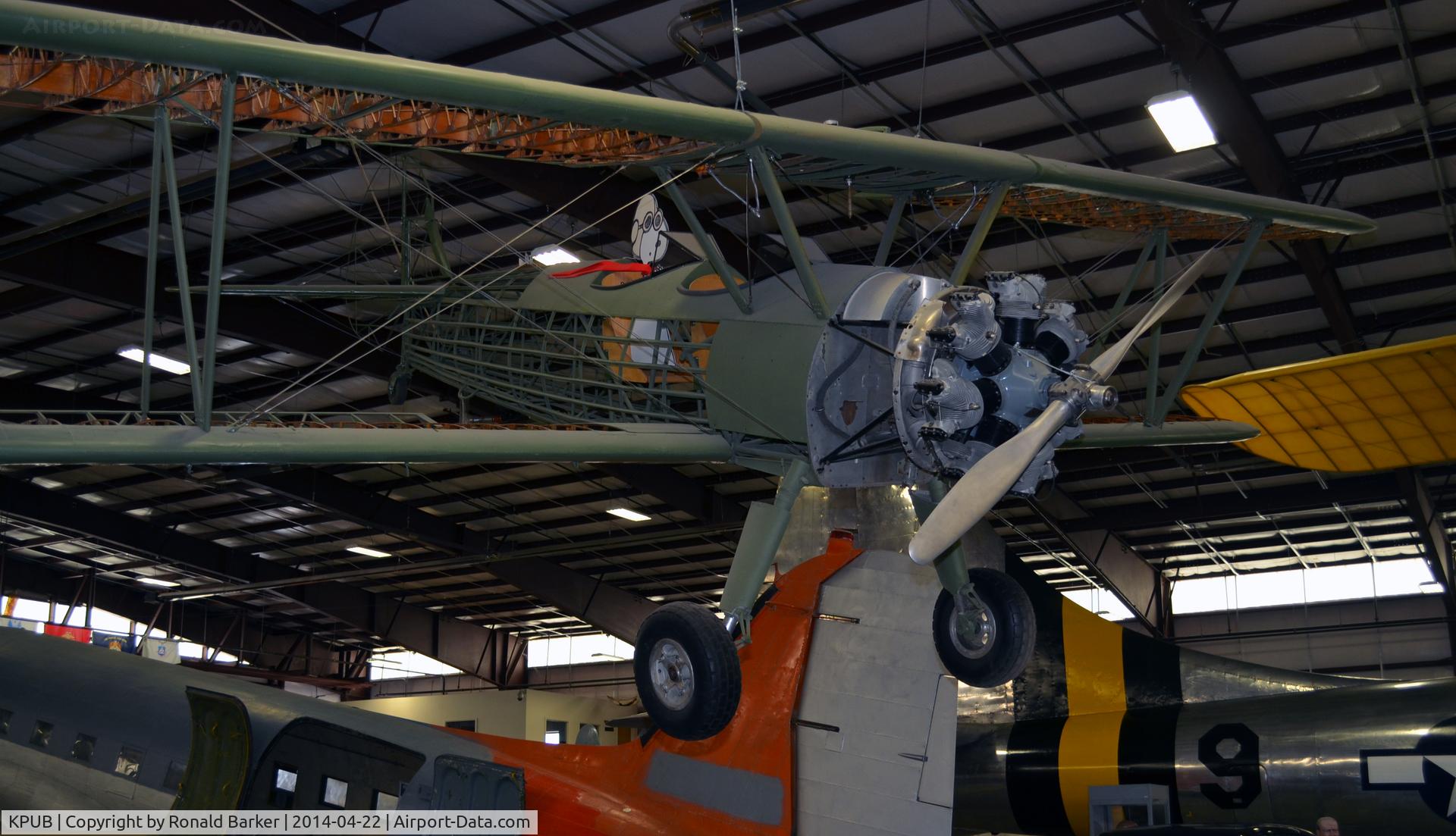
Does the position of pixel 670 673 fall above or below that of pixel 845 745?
above

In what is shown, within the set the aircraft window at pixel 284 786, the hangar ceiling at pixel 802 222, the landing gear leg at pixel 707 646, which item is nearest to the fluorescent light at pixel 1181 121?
the hangar ceiling at pixel 802 222

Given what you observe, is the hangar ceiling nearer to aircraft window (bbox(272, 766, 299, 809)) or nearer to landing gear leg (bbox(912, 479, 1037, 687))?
landing gear leg (bbox(912, 479, 1037, 687))

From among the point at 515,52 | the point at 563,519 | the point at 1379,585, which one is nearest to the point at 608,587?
the point at 563,519

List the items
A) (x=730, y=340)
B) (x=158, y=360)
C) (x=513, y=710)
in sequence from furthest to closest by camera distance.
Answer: (x=513, y=710) < (x=158, y=360) < (x=730, y=340)

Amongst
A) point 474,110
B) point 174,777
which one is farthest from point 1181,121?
point 174,777

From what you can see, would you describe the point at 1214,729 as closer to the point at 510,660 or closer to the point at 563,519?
the point at 563,519

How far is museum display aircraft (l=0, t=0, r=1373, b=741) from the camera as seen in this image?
697 cm

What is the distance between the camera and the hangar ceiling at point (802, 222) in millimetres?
14992

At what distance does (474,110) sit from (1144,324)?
4575mm

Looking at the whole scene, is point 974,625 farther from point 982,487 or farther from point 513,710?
point 513,710

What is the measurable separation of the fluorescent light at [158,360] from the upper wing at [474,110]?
55.6 ft

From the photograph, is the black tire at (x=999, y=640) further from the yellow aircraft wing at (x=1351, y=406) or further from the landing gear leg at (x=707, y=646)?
the yellow aircraft wing at (x=1351, y=406)

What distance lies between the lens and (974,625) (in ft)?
27.2

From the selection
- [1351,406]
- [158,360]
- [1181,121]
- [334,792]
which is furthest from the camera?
[158,360]
